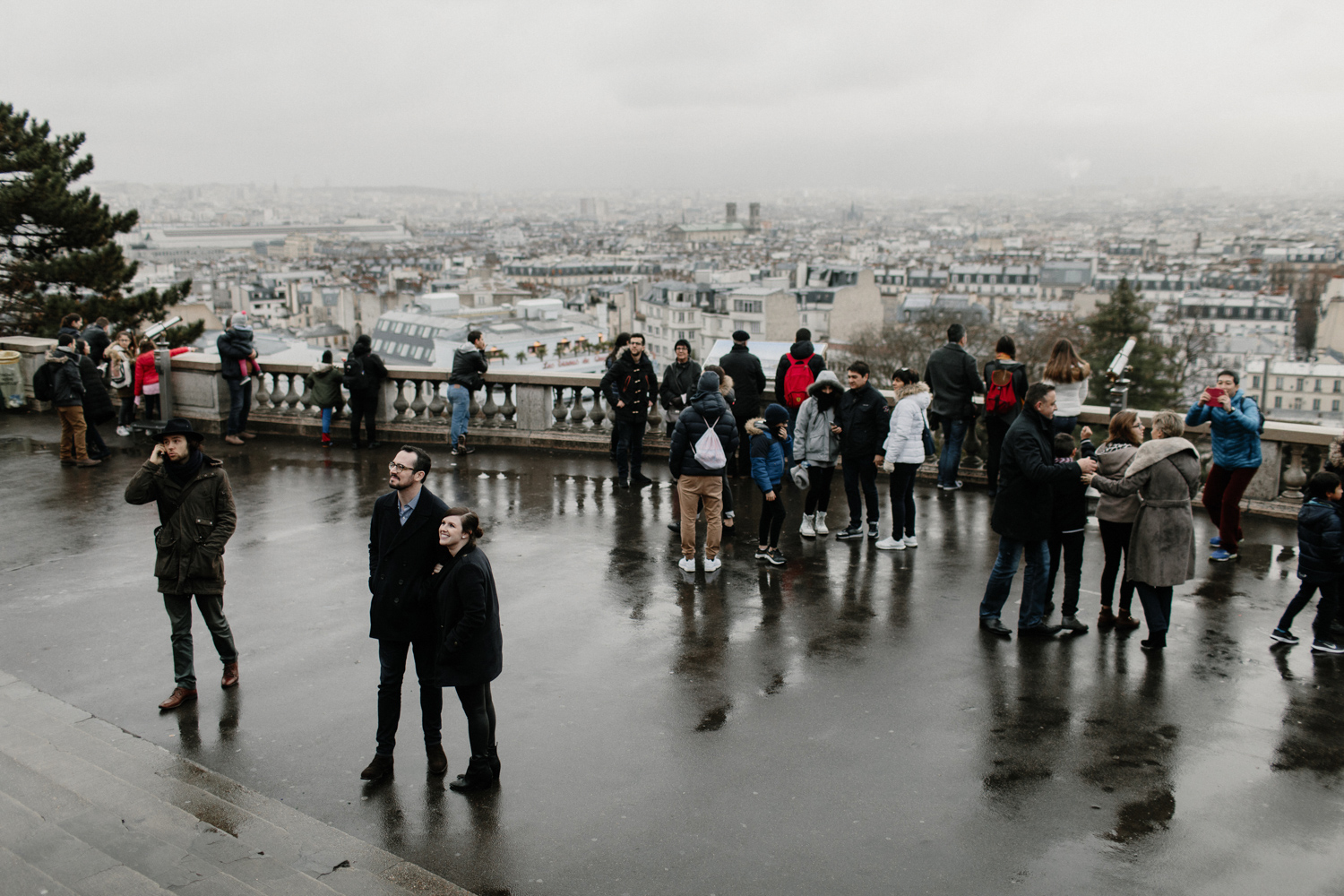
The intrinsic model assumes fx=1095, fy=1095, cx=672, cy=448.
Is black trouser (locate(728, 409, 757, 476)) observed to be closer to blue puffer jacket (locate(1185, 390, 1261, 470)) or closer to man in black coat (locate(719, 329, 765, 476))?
man in black coat (locate(719, 329, 765, 476))

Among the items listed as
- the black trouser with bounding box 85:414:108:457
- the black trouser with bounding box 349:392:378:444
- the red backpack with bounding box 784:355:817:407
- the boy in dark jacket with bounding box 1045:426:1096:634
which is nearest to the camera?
the boy in dark jacket with bounding box 1045:426:1096:634

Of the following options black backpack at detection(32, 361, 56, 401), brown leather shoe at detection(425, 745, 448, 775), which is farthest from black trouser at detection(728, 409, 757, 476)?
black backpack at detection(32, 361, 56, 401)

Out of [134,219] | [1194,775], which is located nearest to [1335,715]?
[1194,775]

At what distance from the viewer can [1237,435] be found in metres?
8.58

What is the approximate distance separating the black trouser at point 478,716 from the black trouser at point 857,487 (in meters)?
4.63

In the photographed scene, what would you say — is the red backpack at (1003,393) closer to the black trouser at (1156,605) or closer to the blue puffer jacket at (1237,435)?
the blue puffer jacket at (1237,435)

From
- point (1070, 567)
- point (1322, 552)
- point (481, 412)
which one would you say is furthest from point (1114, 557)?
point (481, 412)

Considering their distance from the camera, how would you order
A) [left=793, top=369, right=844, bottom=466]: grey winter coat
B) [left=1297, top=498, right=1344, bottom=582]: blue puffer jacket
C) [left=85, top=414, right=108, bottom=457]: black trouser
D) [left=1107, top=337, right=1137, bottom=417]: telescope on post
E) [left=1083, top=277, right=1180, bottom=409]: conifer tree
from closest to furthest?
1. [left=1297, top=498, right=1344, bottom=582]: blue puffer jacket
2. [left=793, top=369, right=844, bottom=466]: grey winter coat
3. [left=1107, top=337, right=1137, bottom=417]: telescope on post
4. [left=85, top=414, right=108, bottom=457]: black trouser
5. [left=1083, top=277, right=1180, bottom=409]: conifer tree

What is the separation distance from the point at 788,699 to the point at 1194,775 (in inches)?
83.0

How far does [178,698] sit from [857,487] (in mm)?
5469

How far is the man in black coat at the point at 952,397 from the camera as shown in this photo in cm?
1086

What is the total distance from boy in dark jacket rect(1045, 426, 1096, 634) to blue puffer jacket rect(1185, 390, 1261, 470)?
201 cm

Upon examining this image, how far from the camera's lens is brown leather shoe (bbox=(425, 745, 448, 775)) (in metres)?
5.44

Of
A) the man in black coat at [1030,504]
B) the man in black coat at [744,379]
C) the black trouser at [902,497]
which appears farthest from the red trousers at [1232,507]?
the man in black coat at [744,379]
